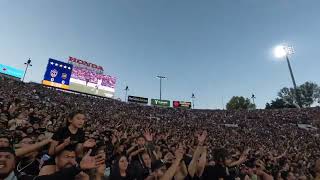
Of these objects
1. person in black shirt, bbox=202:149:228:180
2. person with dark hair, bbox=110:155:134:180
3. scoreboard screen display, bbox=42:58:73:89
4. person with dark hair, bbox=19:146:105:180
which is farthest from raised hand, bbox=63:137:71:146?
scoreboard screen display, bbox=42:58:73:89

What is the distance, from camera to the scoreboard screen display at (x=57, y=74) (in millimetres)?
38031

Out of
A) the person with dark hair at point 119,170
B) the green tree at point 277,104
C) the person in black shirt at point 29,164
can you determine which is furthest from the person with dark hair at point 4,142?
the green tree at point 277,104

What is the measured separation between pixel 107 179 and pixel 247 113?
160 ft

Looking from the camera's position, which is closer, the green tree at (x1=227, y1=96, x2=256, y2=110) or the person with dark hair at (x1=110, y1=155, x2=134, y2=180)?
the person with dark hair at (x1=110, y1=155, x2=134, y2=180)

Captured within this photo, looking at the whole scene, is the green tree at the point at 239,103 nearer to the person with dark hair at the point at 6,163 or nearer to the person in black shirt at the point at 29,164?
the person in black shirt at the point at 29,164

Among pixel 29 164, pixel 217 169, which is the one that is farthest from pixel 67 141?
pixel 217 169

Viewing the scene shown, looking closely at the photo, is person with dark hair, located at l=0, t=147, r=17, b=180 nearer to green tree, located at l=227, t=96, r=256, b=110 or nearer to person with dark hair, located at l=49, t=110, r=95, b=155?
person with dark hair, located at l=49, t=110, r=95, b=155

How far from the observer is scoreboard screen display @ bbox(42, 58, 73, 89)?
38.0 metres

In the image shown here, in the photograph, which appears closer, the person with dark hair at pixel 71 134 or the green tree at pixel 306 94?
the person with dark hair at pixel 71 134

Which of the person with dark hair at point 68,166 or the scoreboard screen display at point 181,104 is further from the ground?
the scoreboard screen display at point 181,104

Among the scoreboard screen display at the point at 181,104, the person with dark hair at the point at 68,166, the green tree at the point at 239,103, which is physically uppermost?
the green tree at the point at 239,103

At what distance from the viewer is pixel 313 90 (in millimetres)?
87250

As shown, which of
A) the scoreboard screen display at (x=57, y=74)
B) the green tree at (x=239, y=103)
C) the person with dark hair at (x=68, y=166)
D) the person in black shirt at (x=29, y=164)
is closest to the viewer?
the person with dark hair at (x=68, y=166)

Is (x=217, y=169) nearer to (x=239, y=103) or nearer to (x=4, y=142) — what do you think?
(x=4, y=142)
